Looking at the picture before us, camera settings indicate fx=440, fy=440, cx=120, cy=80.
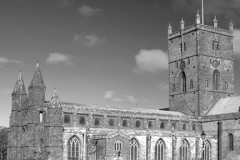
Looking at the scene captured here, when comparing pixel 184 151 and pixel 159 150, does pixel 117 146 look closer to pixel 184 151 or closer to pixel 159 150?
pixel 159 150

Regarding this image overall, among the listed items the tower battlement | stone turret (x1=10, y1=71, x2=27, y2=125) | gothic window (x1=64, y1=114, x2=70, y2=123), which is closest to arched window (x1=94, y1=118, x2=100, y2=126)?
gothic window (x1=64, y1=114, x2=70, y2=123)

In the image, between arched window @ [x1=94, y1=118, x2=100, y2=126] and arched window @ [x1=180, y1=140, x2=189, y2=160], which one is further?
arched window @ [x1=180, y1=140, x2=189, y2=160]

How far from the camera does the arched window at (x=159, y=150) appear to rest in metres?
76.1

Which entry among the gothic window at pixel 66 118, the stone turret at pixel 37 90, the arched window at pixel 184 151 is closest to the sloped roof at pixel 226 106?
the arched window at pixel 184 151

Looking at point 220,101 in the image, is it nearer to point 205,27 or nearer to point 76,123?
point 205,27

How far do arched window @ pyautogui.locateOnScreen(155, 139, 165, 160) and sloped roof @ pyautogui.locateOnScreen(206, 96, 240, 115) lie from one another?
14.2 metres

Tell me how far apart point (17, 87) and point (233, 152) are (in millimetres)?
39268

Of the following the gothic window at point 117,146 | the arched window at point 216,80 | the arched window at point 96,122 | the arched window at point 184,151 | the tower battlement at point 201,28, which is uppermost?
the tower battlement at point 201,28

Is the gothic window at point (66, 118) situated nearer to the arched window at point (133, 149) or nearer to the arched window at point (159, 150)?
the arched window at point (133, 149)

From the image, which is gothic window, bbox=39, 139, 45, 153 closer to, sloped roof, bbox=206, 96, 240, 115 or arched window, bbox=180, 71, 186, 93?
arched window, bbox=180, 71, 186, 93

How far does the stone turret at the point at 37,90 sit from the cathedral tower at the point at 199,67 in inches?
1263

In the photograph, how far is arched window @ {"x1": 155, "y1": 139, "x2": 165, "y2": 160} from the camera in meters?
76.1

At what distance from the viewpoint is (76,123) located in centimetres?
7006

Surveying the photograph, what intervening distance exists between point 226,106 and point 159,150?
17.1m
